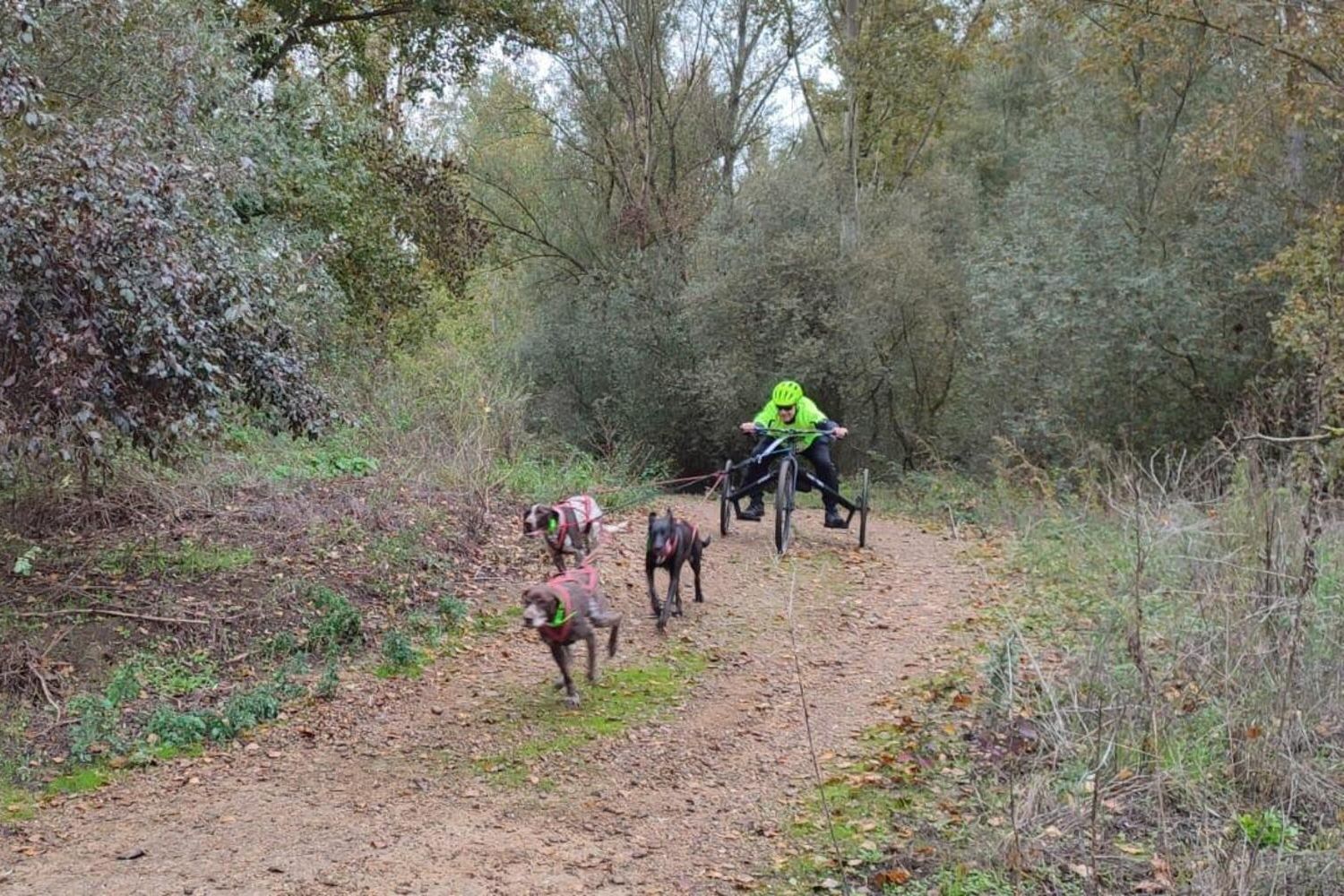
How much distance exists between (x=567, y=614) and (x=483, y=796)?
102cm

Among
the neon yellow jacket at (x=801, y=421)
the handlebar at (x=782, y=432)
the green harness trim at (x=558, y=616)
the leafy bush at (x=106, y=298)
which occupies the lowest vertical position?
the green harness trim at (x=558, y=616)

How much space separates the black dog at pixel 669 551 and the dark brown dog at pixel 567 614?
100 centimetres

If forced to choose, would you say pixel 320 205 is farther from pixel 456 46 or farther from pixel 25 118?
pixel 25 118

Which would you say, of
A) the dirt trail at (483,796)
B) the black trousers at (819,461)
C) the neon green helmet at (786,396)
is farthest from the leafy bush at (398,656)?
the neon green helmet at (786,396)

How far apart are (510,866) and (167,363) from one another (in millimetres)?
3142

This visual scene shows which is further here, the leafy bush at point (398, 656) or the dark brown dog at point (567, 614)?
the leafy bush at point (398, 656)

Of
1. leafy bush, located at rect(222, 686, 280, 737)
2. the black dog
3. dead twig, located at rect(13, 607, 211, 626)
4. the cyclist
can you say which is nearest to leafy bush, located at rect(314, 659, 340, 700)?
leafy bush, located at rect(222, 686, 280, 737)

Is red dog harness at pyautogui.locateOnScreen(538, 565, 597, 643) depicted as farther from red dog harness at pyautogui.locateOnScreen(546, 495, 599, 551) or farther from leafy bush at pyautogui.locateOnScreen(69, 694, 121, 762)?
leafy bush at pyautogui.locateOnScreen(69, 694, 121, 762)

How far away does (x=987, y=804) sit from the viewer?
4.61m

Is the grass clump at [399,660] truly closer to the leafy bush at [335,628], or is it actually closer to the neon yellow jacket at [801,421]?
the leafy bush at [335,628]

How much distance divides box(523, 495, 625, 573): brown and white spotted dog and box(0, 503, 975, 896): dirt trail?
2.33 ft

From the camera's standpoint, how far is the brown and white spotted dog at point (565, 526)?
23.7 feet

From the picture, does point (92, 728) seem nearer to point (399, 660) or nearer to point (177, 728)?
point (177, 728)

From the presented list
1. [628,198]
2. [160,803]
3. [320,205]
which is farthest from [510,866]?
[628,198]
